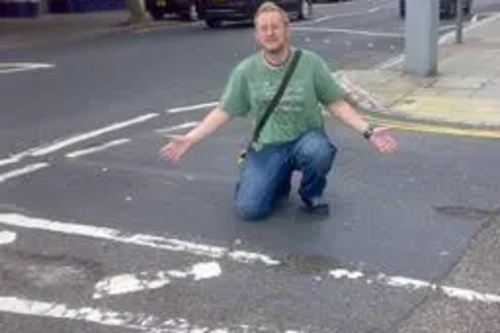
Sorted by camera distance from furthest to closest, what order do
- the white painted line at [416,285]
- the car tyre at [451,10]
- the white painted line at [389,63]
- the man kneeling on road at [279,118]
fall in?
the car tyre at [451,10] → the white painted line at [389,63] → the man kneeling on road at [279,118] → the white painted line at [416,285]

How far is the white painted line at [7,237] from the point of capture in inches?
255

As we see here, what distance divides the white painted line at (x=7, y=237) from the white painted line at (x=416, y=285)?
2000mm

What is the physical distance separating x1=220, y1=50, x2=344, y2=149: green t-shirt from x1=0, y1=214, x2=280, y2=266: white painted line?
1060 mm

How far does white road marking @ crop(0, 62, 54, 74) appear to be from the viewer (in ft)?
52.9

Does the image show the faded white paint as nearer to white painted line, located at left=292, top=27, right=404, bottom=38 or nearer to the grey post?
the grey post

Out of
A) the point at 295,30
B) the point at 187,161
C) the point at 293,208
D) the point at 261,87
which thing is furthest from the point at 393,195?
the point at 295,30

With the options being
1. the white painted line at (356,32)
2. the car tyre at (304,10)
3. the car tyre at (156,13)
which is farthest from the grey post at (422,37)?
the car tyre at (156,13)

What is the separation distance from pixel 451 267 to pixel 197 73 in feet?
32.7

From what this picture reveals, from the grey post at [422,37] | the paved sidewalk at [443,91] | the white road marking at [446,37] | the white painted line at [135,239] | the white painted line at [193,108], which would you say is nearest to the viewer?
the white painted line at [135,239]

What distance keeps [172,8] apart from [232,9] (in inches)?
195

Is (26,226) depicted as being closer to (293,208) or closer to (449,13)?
(293,208)

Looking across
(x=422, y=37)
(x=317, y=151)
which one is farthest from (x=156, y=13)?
(x=317, y=151)

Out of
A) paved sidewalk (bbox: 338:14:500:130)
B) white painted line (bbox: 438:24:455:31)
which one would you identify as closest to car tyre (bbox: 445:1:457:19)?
white painted line (bbox: 438:24:455:31)

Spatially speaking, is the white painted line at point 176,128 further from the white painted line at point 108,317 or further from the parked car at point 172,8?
the parked car at point 172,8
